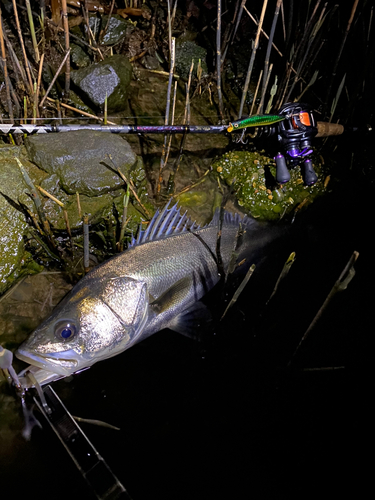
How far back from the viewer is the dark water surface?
2512 mm

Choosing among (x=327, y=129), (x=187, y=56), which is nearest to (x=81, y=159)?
(x=327, y=129)

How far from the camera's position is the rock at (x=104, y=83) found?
4836 millimetres

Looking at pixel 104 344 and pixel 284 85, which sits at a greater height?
pixel 284 85

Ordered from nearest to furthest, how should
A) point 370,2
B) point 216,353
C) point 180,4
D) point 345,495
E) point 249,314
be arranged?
point 345,495, point 216,353, point 249,314, point 370,2, point 180,4

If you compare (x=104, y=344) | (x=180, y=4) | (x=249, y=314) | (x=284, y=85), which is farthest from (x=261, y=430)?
(x=180, y=4)

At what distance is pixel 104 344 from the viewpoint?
2.63 metres

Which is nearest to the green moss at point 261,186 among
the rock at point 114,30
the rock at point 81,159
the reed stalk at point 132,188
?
the reed stalk at point 132,188

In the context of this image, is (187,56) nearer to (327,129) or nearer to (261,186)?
(261,186)

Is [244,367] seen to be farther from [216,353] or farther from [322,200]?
[322,200]

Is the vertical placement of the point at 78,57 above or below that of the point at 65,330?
above

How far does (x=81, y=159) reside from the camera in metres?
3.78

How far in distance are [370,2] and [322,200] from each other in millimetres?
3401

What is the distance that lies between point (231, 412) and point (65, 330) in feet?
5.11

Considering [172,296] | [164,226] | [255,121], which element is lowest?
[172,296]
